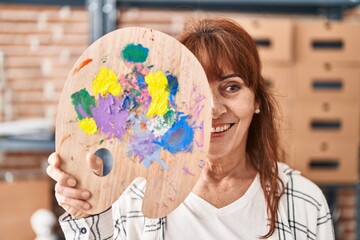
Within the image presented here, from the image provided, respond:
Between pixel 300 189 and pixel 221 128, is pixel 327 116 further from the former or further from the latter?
pixel 221 128

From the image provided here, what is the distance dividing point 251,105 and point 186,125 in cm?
33

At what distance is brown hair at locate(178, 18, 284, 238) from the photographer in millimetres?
1263

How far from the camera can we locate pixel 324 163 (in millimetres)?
3066

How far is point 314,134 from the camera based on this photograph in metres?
2.89

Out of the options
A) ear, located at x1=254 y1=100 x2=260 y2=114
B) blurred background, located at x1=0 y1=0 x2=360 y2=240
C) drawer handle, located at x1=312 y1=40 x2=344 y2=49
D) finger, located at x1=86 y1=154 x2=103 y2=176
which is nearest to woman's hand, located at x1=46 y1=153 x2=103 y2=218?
finger, located at x1=86 y1=154 x2=103 y2=176

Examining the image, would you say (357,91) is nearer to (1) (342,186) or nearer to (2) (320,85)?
(2) (320,85)

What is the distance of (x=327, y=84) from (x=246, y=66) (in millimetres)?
1720

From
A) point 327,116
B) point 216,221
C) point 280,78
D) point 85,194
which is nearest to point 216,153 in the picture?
point 216,221

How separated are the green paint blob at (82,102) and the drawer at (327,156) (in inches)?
78.8

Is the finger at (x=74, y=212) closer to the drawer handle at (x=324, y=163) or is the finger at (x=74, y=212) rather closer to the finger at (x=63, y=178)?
the finger at (x=63, y=178)

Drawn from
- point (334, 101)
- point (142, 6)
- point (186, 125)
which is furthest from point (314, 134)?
point (186, 125)

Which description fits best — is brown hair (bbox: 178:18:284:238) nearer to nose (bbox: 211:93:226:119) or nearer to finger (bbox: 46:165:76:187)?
nose (bbox: 211:93:226:119)

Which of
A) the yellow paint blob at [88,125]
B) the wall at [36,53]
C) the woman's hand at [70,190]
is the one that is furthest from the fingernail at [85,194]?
the wall at [36,53]

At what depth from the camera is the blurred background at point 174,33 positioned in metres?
2.80
